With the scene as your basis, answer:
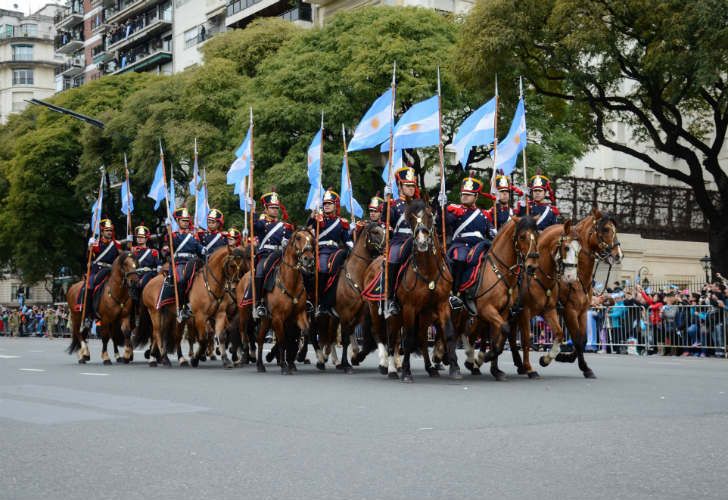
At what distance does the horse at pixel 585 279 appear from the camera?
1529 cm

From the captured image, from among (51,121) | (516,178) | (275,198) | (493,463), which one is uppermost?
(51,121)

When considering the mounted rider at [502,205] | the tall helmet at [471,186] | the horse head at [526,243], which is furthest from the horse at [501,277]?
the mounted rider at [502,205]

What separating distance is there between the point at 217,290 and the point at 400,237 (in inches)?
203

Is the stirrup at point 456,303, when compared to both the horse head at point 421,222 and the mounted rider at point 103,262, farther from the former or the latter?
the mounted rider at point 103,262

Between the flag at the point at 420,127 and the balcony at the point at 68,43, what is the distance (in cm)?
9034

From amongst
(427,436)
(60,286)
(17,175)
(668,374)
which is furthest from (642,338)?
(60,286)

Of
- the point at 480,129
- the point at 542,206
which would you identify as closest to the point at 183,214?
the point at 480,129

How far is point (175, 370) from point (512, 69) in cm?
1817

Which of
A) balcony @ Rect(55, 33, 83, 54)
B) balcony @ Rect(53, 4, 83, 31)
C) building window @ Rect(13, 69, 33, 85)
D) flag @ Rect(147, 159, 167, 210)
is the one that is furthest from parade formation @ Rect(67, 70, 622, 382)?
building window @ Rect(13, 69, 33, 85)

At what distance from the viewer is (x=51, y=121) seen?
2608 inches

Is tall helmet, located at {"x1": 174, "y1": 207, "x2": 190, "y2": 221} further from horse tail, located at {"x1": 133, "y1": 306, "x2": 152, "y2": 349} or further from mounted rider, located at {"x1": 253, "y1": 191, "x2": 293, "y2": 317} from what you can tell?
mounted rider, located at {"x1": 253, "y1": 191, "x2": 293, "y2": 317}

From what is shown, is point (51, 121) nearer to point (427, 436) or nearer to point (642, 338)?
point (642, 338)

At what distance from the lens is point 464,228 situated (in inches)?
623

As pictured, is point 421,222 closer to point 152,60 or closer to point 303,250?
point 303,250
